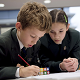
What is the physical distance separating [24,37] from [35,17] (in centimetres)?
14

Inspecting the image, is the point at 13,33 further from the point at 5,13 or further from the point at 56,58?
the point at 5,13

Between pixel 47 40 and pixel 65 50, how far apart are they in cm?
18

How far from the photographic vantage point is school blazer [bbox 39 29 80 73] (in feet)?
3.39

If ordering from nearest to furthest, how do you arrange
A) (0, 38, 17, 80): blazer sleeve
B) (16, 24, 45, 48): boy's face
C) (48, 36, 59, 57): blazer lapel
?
(0, 38, 17, 80): blazer sleeve, (16, 24, 45, 48): boy's face, (48, 36, 59, 57): blazer lapel

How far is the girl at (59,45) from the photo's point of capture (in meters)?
0.92

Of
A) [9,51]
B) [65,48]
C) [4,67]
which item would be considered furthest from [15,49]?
[65,48]

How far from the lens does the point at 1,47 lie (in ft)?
2.25

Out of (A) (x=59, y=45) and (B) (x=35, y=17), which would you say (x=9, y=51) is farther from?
(A) (x=59, y=45)

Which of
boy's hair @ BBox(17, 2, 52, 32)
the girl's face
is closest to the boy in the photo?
boy's hair @ BBox(17, 2, 52, 32)

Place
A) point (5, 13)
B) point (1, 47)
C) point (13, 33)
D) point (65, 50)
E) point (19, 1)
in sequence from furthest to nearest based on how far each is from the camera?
point (5, 13)
point (19, 1)
point (65, 50)
point (13, 33)
point (1, 47)

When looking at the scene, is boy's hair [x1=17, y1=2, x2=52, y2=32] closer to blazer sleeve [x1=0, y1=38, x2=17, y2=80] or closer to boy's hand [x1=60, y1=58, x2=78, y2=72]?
blazer sleeve [x1=0, y1=38, x2=17, y2=80]

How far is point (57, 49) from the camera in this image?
1.03 metres

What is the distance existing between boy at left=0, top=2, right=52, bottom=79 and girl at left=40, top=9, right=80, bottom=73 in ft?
0.68

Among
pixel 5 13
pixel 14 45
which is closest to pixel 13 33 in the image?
pixel 14 45
